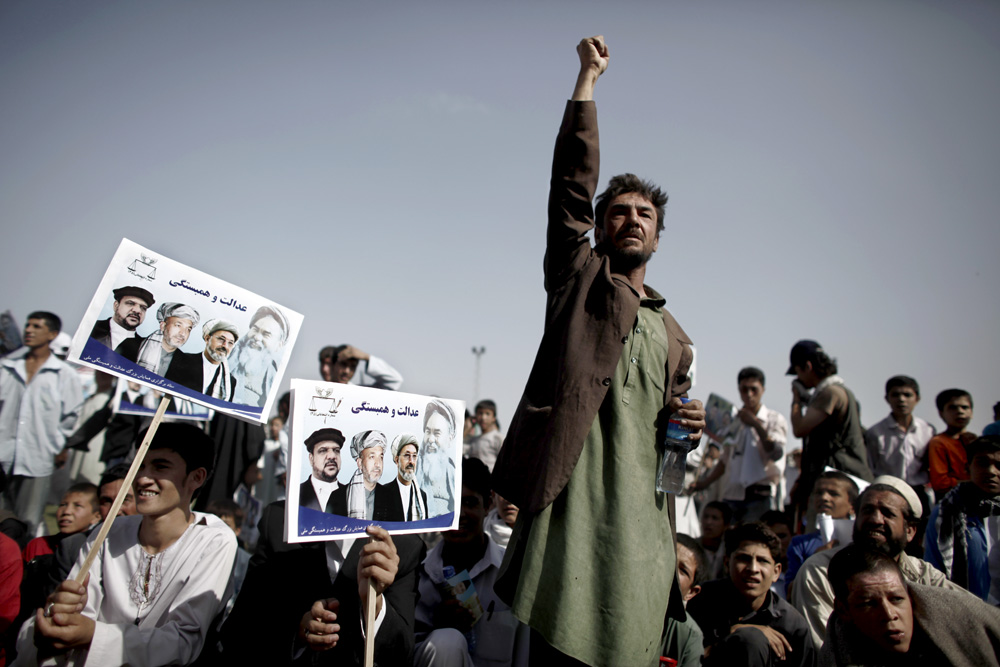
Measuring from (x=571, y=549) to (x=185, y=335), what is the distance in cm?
197

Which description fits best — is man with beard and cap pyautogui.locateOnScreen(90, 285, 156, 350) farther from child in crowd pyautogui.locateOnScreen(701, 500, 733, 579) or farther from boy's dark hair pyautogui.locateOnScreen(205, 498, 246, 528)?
child in crowd pyautogui.locateOnScreen(701, 500, 733, 579)

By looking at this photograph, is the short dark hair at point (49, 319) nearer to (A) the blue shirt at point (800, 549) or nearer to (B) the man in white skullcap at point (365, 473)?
(B) the man in white skullcap at point (365, 473)

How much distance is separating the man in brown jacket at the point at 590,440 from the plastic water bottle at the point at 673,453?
31mm

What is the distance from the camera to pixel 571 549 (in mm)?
2107

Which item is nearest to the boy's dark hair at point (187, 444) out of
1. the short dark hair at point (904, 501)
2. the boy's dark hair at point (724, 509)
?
the short dark hair at point (904, 501)

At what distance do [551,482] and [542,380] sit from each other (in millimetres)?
376

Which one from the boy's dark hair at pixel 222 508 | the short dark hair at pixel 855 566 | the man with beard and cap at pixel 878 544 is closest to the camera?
the short dark hair at pixel 855 566

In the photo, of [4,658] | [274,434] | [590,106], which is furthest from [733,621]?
[274,434]

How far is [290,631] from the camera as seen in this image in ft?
10.3

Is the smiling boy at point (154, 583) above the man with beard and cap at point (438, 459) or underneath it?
underneath

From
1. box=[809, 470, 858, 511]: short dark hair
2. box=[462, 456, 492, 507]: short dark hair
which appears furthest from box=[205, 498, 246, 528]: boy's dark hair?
box=[809, 470, 858, 511]: short dark hair

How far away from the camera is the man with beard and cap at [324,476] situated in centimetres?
262

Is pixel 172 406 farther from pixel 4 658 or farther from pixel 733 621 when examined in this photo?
pixel 733 621

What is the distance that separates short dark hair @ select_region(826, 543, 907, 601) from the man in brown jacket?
4.54 feet
